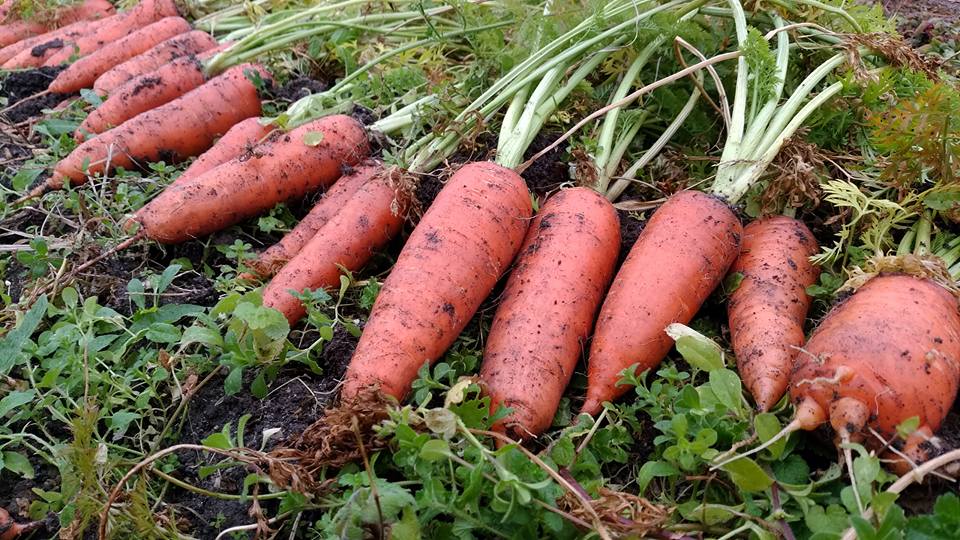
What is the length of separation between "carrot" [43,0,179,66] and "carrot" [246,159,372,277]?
7.02ft

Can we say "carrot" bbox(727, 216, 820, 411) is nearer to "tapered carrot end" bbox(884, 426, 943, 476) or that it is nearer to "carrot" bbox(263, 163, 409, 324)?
"tapered carrot end" bbox(884, 426, 943, 476)

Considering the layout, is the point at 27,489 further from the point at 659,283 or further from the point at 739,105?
the point at 739,105

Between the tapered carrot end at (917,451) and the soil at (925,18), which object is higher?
the soil at (925,18)

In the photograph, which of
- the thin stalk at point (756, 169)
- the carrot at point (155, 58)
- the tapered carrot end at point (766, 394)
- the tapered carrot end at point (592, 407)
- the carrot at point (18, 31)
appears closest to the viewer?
the tapered carrot end at point (766, 394)

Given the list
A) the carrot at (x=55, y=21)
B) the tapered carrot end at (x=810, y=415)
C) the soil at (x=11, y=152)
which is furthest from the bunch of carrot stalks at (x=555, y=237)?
the carrot at (x=55, y=21)

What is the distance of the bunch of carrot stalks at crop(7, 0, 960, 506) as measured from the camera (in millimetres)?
1599

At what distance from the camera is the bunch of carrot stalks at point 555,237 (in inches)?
62.9

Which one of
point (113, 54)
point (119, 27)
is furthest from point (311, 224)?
point (119, 27)

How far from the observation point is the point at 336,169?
8.59 feet

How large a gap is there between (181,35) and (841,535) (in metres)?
3.64

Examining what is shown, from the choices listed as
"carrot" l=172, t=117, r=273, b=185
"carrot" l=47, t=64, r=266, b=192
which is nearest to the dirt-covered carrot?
"carrot" l=172, t=117, r=273, b=185

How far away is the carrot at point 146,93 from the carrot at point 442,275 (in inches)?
71.3

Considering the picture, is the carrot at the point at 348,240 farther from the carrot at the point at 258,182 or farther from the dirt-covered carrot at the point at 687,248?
the dirt-covered carrot at the point at 687,248

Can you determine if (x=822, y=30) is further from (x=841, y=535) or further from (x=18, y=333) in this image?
(x=18, y=333)
